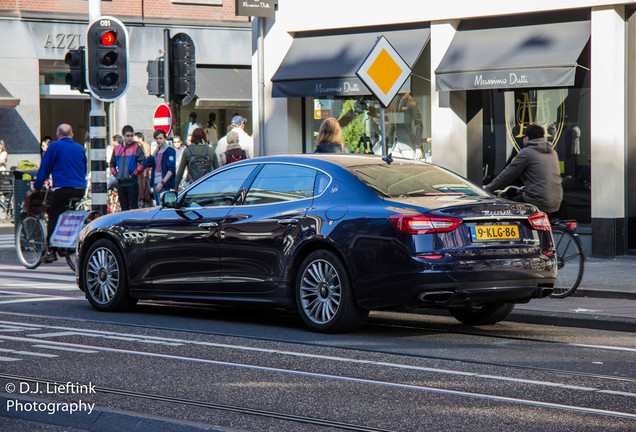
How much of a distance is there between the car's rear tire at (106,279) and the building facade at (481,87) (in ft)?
23.8

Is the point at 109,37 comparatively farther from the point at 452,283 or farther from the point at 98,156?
the point at 452,283

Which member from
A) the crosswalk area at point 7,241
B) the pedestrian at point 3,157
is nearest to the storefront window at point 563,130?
the crosswalk area at point 7,241

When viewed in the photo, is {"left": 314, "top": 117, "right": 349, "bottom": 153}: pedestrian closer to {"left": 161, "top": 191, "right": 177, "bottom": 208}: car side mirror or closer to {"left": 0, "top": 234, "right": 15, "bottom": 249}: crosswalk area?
{"left": 161, "top": 191, "right": 177, "bottom": 208}: car side mirror

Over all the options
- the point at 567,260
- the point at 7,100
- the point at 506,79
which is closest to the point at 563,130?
the point at 506,79

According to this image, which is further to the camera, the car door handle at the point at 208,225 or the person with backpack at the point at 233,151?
the person with backpack at the point at 233,151

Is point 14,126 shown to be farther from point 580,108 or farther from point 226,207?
point 226,207

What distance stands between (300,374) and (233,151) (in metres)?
9.04

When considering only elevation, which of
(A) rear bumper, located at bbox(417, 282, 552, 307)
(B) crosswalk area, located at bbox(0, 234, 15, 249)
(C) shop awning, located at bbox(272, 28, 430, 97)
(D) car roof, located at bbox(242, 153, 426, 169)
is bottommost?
(B) crosswalk area, located at bbox(0, 234, 15, 249)

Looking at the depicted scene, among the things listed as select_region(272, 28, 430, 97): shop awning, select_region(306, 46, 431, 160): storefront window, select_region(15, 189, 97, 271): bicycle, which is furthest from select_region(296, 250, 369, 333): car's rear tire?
select_region(272, 28, 430, 97): shop awning

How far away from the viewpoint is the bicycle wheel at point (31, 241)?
1445cm

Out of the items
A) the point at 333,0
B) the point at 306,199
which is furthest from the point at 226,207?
the point at 333,0

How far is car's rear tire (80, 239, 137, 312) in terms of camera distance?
10.0 m

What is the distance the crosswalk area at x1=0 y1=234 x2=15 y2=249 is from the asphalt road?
8.89 metres

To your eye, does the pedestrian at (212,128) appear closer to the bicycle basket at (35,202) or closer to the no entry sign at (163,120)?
the no entry sign at (163,120)
